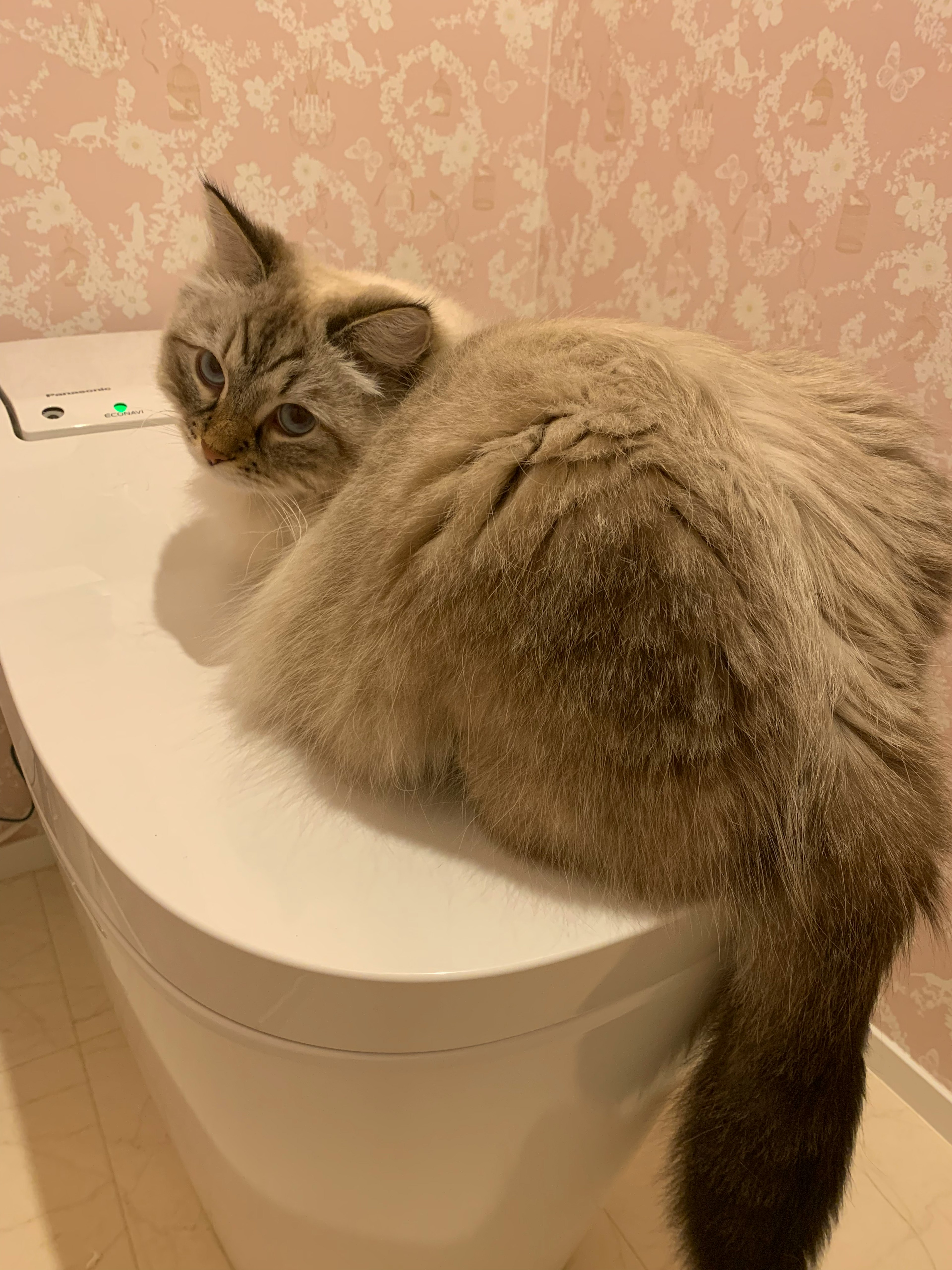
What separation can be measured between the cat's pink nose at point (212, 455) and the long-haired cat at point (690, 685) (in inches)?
6.8

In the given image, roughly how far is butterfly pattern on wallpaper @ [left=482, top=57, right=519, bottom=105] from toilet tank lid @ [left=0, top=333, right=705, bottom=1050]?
39.2 inches

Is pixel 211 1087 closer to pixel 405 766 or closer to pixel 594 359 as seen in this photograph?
pixel 405 766

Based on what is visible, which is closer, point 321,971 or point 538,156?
point 321,971

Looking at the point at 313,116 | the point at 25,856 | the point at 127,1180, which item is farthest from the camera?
the point at 25,856

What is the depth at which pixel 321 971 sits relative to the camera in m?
0.44

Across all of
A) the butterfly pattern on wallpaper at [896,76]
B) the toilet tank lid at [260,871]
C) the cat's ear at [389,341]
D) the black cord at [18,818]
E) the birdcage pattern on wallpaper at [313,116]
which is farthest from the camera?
the black cord at [18,818]

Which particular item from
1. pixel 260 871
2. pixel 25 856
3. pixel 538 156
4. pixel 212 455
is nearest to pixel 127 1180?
pixel 25 856

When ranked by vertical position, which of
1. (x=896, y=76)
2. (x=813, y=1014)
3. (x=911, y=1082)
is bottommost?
(x=911, y=1082)

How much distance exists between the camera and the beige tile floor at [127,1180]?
2.87ft

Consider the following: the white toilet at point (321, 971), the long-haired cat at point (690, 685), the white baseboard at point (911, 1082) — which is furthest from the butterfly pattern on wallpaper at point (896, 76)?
the white baseboard at point (911, 1082)

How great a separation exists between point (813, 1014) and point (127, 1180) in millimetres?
810

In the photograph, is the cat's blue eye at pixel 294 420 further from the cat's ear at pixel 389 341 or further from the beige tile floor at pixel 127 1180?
the beige tile floor at pixel 127 1180

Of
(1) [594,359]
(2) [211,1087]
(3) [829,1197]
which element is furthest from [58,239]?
(3) [829,1197]

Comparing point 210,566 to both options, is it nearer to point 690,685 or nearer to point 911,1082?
point 690,685
